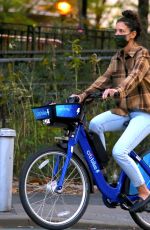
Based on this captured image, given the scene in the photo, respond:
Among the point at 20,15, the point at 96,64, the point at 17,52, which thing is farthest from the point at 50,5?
the point at 96,64

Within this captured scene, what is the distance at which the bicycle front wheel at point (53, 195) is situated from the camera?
631 cm

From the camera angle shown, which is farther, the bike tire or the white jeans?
the bike tire

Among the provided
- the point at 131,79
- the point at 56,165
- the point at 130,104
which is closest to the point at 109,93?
the point at 131,79

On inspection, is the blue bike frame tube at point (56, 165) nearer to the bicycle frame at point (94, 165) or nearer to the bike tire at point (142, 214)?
the bicycle frame at point (94, 165)

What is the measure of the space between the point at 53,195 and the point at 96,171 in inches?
16.9

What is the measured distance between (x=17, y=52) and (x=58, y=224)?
6.09 metres

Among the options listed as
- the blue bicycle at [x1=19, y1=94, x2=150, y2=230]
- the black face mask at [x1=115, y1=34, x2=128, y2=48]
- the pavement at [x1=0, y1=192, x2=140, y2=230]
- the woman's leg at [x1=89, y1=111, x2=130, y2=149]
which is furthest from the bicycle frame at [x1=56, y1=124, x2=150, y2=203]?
the black face mask at [x1=115, y1=34, x2=128, y2=48]

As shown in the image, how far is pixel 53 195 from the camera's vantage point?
6434mm

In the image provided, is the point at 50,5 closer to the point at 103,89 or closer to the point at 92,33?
the point at 92,33

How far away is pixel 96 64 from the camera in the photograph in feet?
33.1

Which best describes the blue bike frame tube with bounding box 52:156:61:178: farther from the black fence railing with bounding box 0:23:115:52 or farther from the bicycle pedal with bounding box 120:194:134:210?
the black fence railing with bounding box 0:23:115:52

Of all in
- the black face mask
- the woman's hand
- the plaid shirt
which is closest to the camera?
the woman's hand

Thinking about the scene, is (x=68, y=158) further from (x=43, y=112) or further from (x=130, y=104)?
(x=130, y=104)

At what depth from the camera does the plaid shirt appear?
6.25 m
